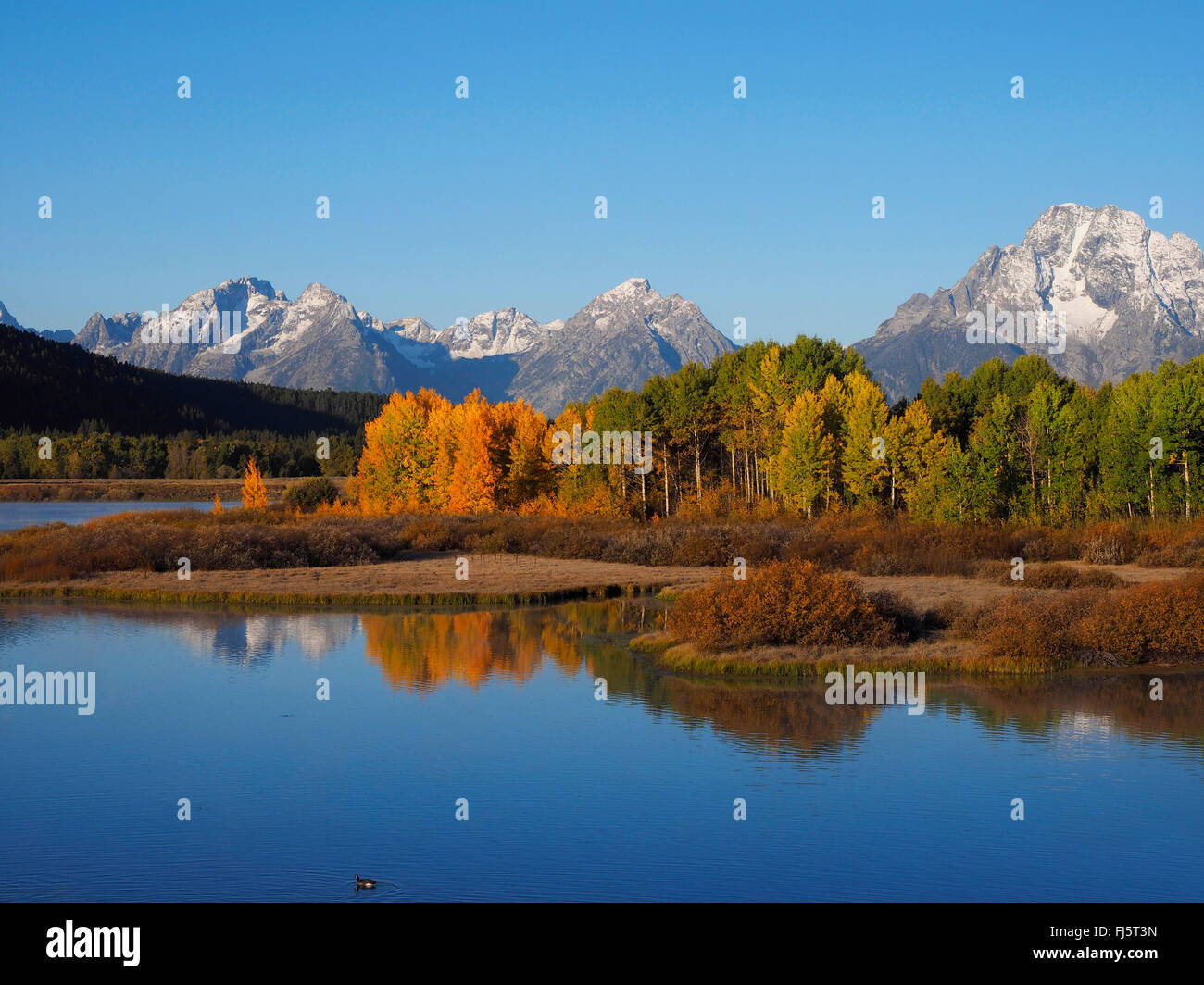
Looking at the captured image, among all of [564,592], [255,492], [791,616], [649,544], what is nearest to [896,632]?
[791,616]

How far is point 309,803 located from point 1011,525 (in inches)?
1886

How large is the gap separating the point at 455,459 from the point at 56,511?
5814 cm

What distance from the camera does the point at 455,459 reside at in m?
88.2

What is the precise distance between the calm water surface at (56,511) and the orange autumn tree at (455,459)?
2200 centimetres

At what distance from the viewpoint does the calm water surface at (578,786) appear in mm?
14297

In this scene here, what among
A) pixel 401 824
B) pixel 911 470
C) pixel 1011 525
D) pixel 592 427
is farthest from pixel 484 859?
pixel 592 427

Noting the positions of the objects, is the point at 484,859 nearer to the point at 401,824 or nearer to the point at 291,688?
the point at 401,824

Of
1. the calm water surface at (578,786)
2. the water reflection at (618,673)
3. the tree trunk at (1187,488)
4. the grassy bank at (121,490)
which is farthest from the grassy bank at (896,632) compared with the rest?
the grassy bank at (121,490)

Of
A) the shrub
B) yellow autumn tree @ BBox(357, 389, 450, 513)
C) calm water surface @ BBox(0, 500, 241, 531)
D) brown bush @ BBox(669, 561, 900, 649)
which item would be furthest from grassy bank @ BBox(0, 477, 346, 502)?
brown bush @ BBox(669, 561, 900, 649)

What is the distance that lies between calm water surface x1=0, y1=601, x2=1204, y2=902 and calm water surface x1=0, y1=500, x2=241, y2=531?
65.6m

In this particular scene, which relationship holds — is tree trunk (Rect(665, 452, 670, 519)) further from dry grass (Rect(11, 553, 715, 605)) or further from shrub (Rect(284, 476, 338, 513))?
shrub (Rect(284, 476, 338, 513))

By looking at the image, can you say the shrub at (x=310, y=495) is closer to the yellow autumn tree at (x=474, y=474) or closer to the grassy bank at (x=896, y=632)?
the yellow autumn tree at (x=474, y=474)

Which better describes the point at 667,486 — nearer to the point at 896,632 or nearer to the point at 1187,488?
the point at 1187,488
